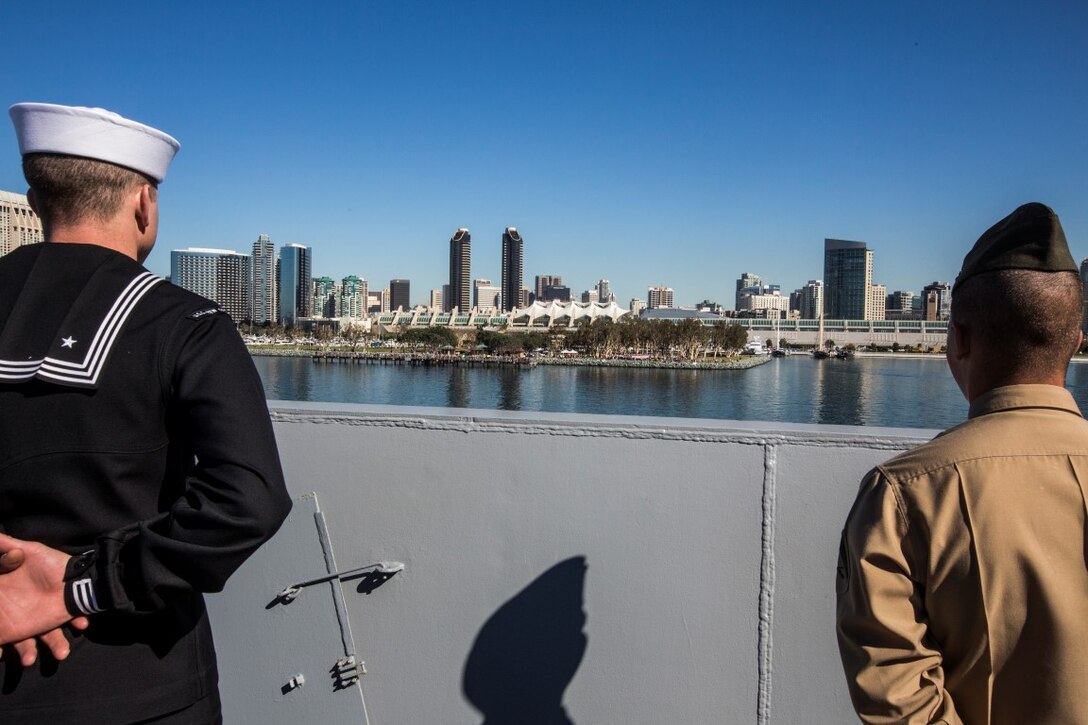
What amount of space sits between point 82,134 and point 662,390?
4783 centimetres

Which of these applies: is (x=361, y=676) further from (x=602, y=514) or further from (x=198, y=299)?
(x=198, y=299)

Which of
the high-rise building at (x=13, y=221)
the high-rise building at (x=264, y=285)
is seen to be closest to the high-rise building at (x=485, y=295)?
the high-rise building at (x=264, y=285)

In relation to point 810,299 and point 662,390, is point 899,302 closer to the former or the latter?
point 810,299

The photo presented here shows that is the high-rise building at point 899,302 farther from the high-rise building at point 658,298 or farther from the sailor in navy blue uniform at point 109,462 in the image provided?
the sailor in navy blue uniform at point 109,462

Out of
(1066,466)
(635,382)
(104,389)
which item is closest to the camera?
(1066,466)

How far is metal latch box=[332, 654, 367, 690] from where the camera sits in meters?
1.63

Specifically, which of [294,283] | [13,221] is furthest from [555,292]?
[13,221]

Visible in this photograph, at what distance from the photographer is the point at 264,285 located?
105 metres

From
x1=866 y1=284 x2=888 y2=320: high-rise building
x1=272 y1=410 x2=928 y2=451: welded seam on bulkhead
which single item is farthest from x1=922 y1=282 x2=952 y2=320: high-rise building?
x1=272 y1=410 x2=928 y2=451: welded seam on bulkhead

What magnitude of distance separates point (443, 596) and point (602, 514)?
404mm

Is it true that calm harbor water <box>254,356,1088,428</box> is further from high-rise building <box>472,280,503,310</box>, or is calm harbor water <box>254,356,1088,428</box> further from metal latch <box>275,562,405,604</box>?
high-rise building <box>472,280,503,310</box>

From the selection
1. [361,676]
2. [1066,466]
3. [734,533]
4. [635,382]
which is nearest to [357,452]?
[361,676]

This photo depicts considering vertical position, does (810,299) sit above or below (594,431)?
above

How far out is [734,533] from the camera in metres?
1.49
